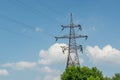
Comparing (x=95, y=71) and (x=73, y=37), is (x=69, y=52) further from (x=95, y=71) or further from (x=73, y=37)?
(x=95, y=71)

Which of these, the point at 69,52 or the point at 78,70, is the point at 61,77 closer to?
the point at 78,70

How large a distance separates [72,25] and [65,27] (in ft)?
6.27

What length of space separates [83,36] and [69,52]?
5.36 m

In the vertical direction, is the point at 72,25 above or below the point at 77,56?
above

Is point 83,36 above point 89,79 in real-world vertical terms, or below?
above

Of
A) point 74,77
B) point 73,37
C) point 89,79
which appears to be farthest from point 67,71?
point 73,37

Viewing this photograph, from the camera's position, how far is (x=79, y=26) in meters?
99.7

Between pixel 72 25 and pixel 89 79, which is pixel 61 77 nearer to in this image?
pixel 89 79

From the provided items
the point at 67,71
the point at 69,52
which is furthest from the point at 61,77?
the point at 69,52

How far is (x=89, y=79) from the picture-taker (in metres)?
104

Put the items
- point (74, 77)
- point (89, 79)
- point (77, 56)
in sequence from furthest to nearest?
point (74, 77)
point (89, 79)
point (77, 56)

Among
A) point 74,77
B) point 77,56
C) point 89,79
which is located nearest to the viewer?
point 77,56

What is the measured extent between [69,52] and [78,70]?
17072 mm

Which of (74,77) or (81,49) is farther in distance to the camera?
(74,77)
